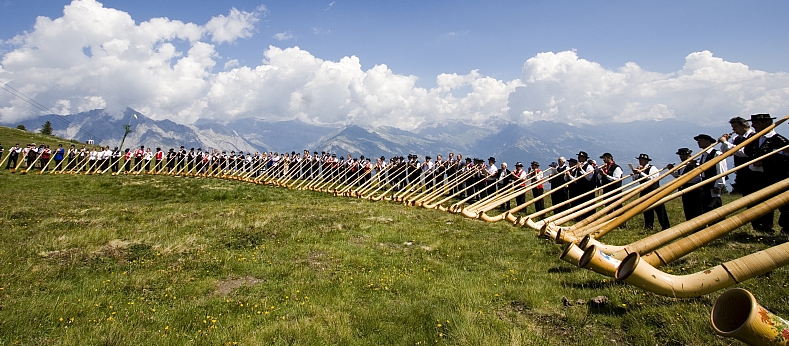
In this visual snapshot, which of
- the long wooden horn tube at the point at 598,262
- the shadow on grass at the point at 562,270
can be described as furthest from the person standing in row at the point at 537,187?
the long wooden horn tube at the point at 598,262

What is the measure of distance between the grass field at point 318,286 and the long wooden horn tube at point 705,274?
1.03 metres

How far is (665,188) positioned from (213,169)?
35129 mm

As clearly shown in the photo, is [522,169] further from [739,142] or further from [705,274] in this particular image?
[705,274]

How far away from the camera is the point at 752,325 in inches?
110

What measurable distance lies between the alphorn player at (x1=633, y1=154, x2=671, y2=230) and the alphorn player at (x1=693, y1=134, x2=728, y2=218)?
1.04 meters

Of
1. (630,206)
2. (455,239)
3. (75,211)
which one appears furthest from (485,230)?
(75,211)

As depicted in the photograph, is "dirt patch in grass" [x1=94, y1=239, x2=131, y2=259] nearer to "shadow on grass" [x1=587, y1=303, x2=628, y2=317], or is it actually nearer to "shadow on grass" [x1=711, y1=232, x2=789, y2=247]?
"shadow on grass" [x1=587, y1=303, x2=628, y2=317]

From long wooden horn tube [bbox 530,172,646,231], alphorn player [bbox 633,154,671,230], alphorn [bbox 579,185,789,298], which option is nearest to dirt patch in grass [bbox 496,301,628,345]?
alphorn [bbox 579,185,789,298]

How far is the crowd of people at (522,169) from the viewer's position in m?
9.02

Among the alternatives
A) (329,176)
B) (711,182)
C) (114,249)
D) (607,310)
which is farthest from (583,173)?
(329,176)

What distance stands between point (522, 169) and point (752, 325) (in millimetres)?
17333

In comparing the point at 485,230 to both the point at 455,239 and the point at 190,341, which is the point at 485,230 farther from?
the point at 190,341

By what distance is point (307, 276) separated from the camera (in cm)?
746

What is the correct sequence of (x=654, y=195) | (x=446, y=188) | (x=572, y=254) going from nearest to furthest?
(x=572, y=254)
(x=654, y=195)
(x=446, y=188)
